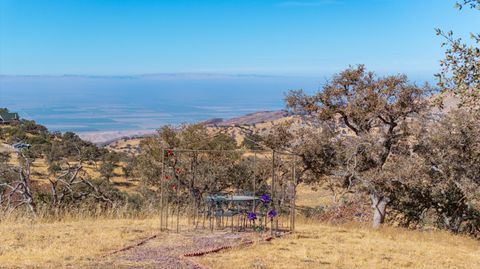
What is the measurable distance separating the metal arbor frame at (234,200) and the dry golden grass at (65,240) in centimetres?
106

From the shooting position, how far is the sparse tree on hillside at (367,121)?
625 inches

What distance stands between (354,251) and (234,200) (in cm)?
324

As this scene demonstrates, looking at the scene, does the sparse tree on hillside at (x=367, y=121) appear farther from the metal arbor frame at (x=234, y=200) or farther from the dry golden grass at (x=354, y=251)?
the dry golden grass at (x=354, y=251)

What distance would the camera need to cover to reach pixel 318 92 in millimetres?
17297

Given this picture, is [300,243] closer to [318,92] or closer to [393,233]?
[393,233]

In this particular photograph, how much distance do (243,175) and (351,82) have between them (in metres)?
8.94

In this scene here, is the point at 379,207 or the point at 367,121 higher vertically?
the point at 367,121

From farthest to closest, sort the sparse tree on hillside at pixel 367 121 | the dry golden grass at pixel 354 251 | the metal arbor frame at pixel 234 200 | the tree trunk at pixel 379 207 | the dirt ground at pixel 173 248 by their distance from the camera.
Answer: the tree trunk at pixel 379 207 < the sparse tree on hillside at pixel 367 121 < the metal arbor frame at pixel 234 200 < the dry golden grass at pixel 354 251 < the dirt ground at pixel 173 248

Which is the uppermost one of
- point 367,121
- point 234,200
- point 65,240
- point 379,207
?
point 367,121

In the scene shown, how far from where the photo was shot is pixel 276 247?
11164mm

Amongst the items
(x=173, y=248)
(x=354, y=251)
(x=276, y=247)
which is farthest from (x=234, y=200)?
(x=354, y=251)

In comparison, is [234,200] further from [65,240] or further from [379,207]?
[379,207]

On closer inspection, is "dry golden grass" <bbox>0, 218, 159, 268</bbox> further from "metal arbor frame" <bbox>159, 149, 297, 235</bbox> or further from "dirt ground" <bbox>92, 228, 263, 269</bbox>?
"metal arbor frame" <bbox>159, 149, 297, 235</bbox>

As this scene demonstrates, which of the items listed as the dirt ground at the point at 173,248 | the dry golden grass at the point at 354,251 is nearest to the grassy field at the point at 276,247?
the dry golden grass at the point at 354,251
